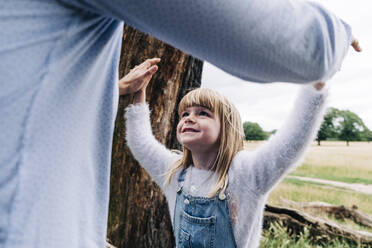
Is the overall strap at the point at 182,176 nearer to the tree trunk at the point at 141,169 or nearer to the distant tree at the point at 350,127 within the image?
the tree trunk at the point at 141,169

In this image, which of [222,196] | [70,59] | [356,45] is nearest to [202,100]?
[222,196]

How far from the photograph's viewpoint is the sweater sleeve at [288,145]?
89cm

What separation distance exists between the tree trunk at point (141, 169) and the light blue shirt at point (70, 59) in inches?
54.9

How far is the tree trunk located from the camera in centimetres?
190

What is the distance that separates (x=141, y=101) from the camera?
1.49 meters

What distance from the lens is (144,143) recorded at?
152cm

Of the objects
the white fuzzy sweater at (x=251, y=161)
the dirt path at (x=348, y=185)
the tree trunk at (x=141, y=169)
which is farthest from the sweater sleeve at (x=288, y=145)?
the dirt path at (x=348, y=185)

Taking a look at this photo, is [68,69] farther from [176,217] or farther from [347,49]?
[176,217]

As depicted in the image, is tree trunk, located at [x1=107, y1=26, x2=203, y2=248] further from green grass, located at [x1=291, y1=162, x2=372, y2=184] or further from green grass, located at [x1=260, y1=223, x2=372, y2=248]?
green grass, located at [x1=291, y1=162, x2=372, y2=184]

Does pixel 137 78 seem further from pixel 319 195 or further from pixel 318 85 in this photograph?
pixel 319 195

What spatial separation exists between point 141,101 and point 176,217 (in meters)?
0.58

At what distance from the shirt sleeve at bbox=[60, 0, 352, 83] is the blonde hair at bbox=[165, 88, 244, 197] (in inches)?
37.1

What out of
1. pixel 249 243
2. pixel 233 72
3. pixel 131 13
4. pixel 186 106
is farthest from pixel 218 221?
pixel 131 13

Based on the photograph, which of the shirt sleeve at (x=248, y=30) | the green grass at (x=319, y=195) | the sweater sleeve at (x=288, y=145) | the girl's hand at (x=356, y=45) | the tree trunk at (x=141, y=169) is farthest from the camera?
the green grass at (x=319, y=195)
